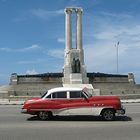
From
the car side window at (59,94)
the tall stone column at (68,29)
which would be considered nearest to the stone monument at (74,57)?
the tall stone column at (68,29)

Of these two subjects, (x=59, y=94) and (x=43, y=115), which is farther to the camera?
(x=59, y=94)

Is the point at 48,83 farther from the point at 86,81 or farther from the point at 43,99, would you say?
the point at 43,99

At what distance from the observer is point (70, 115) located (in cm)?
1670

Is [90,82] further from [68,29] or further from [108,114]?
[108,114]

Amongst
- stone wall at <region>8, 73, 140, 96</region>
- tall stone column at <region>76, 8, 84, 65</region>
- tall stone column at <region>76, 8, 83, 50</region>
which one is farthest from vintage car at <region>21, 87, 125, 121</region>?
tall stone column at <region>76, 8, 83, 50</region>

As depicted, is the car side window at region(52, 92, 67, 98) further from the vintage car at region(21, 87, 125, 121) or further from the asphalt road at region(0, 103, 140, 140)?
the asphalt road at region(0, 103, 140, 140)

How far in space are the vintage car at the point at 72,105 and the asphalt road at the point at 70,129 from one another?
327 mm

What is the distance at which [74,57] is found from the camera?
51000 mm

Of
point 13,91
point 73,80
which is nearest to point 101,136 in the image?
point 13,91

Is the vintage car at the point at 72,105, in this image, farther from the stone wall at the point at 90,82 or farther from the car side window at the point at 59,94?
the stone wall at the point at 90,82

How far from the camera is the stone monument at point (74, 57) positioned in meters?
50.4

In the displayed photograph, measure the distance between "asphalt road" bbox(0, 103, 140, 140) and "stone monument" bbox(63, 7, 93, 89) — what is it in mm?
32065

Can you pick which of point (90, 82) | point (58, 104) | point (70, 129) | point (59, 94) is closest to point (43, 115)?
point (58, 104)

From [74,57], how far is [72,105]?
114 ft
